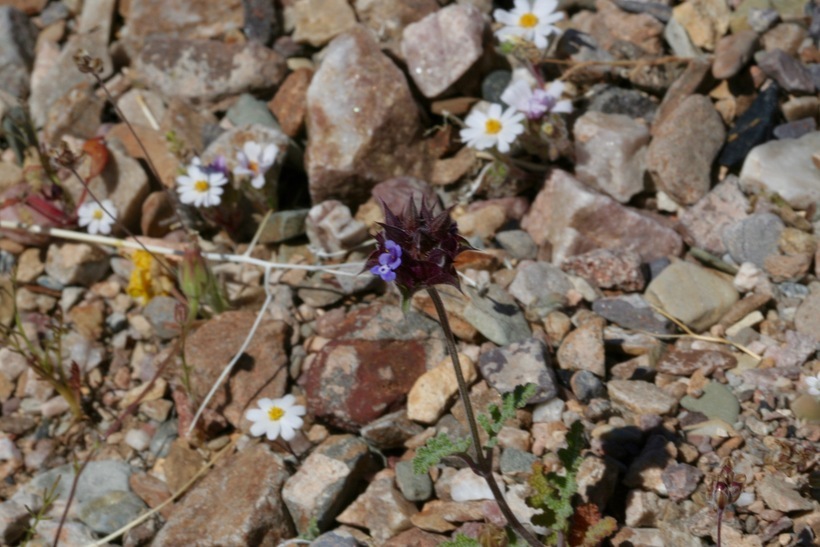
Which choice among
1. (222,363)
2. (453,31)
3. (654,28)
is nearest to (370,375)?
(222,363)

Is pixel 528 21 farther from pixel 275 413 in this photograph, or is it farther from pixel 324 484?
pixel 324 484

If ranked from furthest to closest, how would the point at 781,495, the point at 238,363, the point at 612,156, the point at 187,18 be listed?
the point at 187,18 → the point at 612,156 → the point at 238,363 → the point at 781,495

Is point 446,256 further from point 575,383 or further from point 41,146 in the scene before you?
point 41,146

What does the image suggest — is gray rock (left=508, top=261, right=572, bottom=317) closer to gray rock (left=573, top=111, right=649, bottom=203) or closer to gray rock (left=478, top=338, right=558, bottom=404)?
gray rock (left=478, top=338, right=558, bottom=404)

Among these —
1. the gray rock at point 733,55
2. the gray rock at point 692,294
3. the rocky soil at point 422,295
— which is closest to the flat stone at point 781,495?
the rocky soil at point 422,295

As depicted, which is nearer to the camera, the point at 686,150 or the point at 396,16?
the point at 686,150

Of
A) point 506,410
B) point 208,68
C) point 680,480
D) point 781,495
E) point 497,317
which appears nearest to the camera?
point 506,410

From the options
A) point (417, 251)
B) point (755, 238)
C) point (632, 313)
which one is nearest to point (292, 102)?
point (632, 313)
